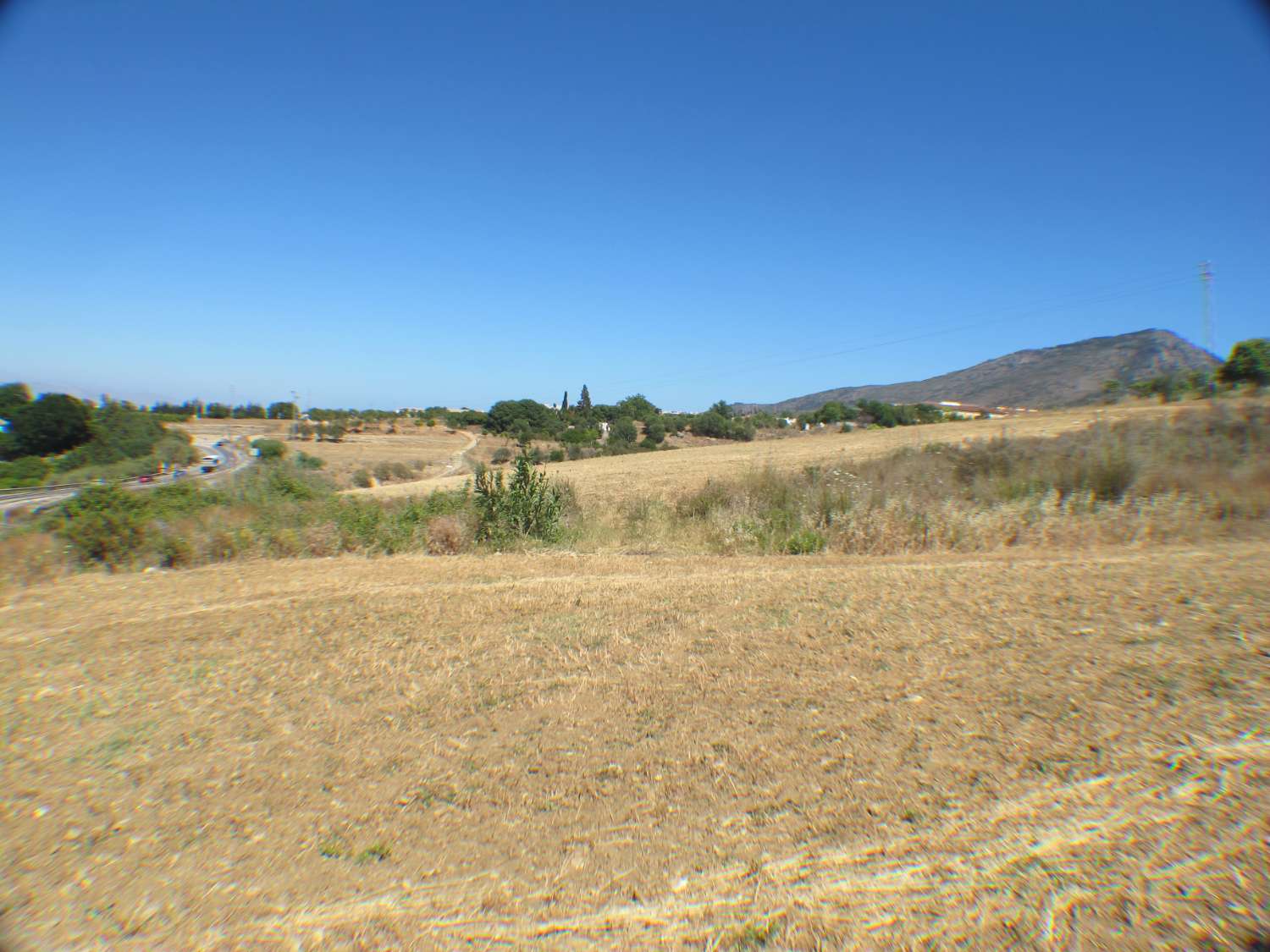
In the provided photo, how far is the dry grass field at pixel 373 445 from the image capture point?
3644cm

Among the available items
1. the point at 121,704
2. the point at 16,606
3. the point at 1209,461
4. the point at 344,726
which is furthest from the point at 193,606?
the point at 1209,461

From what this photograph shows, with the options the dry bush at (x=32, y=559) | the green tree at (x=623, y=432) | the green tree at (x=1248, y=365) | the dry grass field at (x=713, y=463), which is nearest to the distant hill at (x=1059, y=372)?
the green tree at (x=1248, y=365)

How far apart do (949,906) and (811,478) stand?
10.1 metres

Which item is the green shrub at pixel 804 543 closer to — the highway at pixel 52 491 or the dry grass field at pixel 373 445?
the highway at pixel 52 491

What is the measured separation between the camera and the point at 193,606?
271 inches

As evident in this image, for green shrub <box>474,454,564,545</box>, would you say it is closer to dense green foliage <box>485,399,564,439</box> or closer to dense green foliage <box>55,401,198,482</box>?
dense green foliage <box>55,401,198,482</box>

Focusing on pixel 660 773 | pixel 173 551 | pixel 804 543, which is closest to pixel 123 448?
pixel 173 551

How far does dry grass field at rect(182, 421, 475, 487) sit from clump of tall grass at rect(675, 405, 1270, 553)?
20.1 metres

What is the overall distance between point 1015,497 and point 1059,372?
5790 centimetres

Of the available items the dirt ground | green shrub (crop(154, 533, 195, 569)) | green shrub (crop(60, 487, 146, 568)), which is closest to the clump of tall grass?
the dirt ground

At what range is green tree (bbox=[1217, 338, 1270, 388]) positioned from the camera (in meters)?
29.6

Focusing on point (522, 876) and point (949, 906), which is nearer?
point (949, 906)

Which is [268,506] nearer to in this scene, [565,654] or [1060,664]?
[565,654]

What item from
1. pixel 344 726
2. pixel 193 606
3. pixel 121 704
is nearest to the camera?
pixel 344 726
